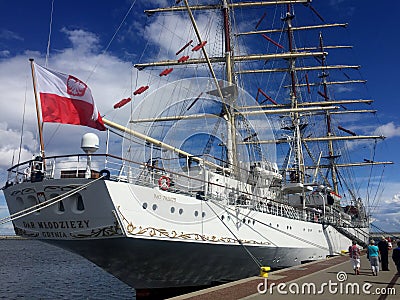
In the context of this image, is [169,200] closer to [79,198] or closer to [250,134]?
[79,198]

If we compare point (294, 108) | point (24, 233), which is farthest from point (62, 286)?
point (294, 108)

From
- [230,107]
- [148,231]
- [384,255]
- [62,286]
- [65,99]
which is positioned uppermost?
[230,107]

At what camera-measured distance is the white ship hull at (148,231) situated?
41.8ft

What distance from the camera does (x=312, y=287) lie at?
11.9 metres

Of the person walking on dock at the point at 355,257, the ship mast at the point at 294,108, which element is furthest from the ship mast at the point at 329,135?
the person walking on dock at the point at 355,257

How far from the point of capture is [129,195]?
12930 millimetres

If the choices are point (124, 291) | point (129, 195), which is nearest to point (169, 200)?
point (129, 195)

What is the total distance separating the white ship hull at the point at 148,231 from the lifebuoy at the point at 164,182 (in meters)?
0.28

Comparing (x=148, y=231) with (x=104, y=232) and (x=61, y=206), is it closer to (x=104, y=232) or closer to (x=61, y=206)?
(x=104, y=232)

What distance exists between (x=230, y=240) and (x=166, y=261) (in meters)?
3.10

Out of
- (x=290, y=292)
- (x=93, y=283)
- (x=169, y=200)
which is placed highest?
(x=169, y=200)

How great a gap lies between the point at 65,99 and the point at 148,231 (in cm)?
522

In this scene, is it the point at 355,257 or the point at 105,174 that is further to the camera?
the point at 355,257

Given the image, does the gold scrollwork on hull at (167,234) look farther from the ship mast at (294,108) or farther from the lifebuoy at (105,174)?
the ship mast at (294,108)
